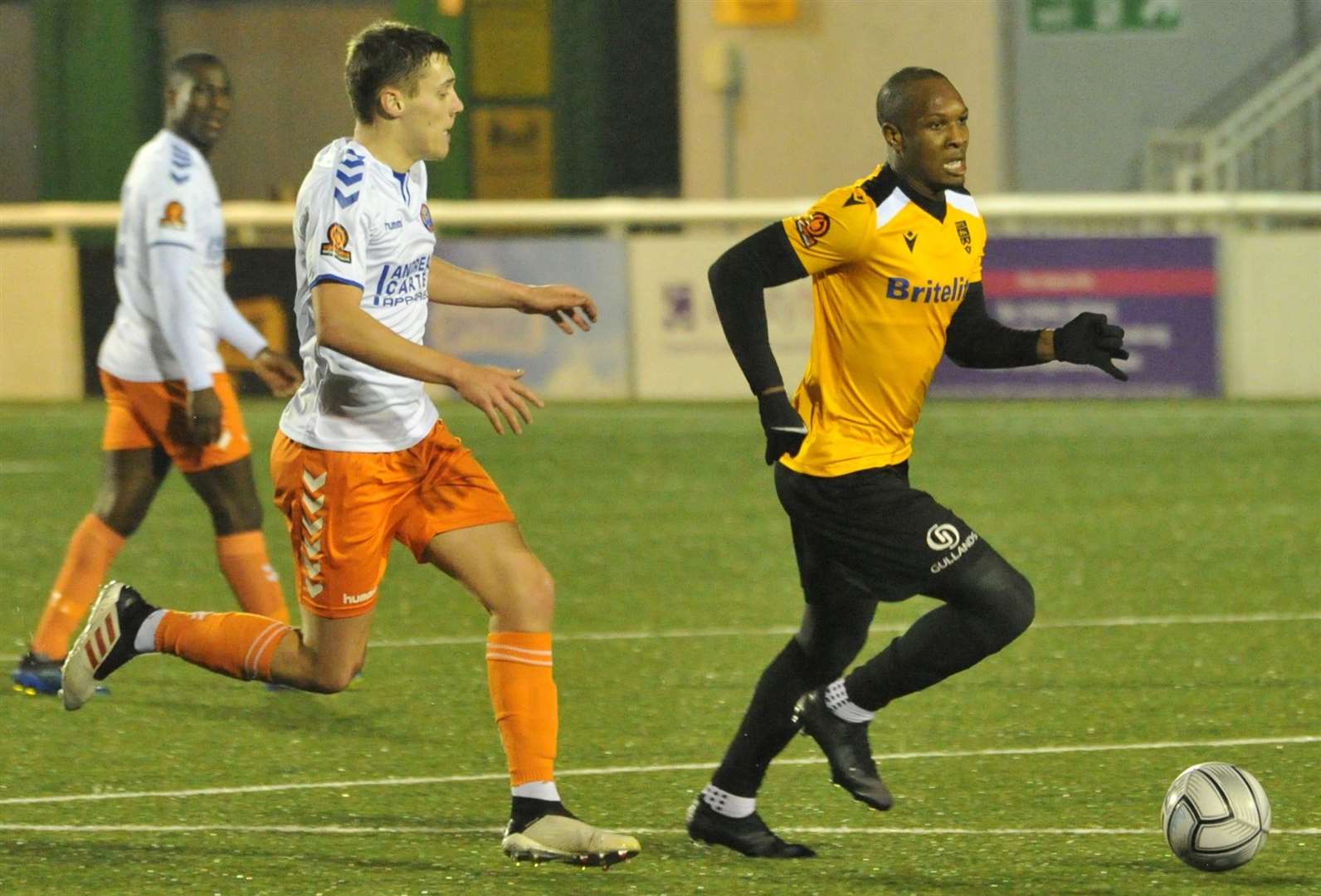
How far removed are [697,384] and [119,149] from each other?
1048 centimetres

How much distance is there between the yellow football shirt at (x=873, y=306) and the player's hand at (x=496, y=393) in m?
0.63

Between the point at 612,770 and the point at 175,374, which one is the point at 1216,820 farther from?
the point at 175,374

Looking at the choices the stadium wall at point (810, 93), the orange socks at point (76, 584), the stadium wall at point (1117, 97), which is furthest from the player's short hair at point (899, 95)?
the stadium wall at point (1117, 97)

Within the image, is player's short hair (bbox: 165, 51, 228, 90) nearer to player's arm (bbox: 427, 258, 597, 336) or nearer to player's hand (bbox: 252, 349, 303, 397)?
player's hand (bbox: 252, 349, 303, 397)

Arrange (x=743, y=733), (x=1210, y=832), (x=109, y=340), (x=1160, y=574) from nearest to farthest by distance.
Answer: (x=1210, y=832), (x=743, y=733), (x=109, y=340), (x=1160, y=574)

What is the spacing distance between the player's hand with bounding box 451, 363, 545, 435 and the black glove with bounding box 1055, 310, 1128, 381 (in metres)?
1.19

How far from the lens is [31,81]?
25.2 meters

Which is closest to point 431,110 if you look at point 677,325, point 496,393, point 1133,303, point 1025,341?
point 496,393

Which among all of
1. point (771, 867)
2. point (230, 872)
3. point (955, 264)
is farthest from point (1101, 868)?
point (230, 872)

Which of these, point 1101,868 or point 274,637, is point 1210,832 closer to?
point 1101,868

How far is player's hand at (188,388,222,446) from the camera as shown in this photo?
7.01 metres

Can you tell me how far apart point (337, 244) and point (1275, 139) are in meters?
18.9

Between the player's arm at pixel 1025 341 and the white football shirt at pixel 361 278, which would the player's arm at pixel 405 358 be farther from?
the player's arm at pixel 1025 341

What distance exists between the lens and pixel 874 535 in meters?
5.06
